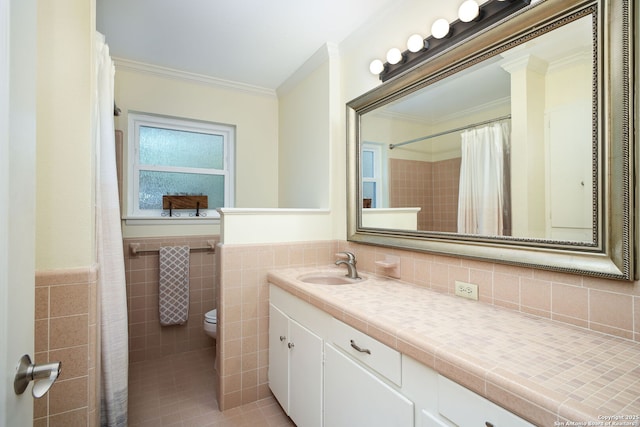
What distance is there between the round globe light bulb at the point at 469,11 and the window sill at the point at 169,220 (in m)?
2.37

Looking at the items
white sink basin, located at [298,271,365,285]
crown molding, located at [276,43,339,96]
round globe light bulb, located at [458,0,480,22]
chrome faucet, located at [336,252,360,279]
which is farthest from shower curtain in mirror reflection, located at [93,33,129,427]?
Answer: round globe light bulb, located at [458,0,480,22]

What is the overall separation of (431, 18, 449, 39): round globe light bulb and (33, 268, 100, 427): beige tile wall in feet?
6.16

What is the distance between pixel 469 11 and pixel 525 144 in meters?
0.62

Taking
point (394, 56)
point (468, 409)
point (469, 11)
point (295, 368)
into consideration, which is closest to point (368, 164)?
point (394, 56)

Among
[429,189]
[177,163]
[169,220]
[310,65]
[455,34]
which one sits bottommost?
[169,220]

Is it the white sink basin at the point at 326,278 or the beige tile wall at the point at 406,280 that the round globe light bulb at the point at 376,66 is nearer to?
the beige tile wall at the point at 406,280

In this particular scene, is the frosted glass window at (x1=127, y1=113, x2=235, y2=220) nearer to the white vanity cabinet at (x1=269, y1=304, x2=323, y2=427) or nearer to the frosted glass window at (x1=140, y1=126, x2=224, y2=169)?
the frosted glass window at (x1=140, y1=126, x2=224, y2=169)

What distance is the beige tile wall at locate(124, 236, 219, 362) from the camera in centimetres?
249

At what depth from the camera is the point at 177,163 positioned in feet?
9.07

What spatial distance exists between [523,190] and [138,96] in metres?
2.81

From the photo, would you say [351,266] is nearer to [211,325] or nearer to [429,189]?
[429,189]

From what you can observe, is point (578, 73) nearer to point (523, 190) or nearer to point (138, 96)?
point (523, 190)

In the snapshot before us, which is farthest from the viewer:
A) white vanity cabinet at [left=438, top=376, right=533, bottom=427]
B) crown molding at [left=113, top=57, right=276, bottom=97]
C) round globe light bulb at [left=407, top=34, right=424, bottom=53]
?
crown molding at [left=113, top=57, right=276, bottom=97]

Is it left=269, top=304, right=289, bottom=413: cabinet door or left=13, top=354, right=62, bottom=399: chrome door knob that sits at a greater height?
left=13, top=354, right=62, bottom=399: chrome door knob
